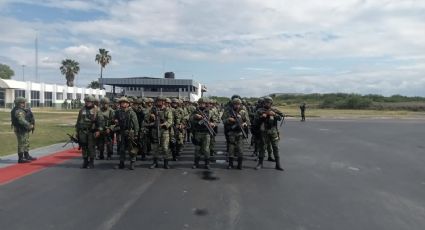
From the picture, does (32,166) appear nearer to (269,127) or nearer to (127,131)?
(127,131)

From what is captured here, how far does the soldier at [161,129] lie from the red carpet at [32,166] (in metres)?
2.93

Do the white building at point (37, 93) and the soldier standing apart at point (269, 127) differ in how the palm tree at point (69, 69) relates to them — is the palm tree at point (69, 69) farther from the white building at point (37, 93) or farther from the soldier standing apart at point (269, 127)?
the soldier standing apart at point (269, 127)

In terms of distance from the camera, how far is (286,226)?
6117 mm

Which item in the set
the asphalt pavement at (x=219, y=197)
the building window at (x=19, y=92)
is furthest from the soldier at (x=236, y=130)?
the building window at (x=19, y=92)

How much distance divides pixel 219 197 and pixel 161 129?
12.0 feet

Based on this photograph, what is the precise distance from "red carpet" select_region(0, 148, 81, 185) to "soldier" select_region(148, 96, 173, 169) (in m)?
2.93

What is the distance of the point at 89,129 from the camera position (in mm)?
11070

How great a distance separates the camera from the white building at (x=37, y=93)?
58.8 metres

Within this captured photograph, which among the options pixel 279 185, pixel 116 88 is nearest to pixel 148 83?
pixel 116 88

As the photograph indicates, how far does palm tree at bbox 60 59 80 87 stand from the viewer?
92.0m

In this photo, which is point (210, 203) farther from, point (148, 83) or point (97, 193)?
point (148, 83)

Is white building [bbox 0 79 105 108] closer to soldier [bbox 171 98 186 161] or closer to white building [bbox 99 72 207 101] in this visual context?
white building [bbox 99 72 207 101]

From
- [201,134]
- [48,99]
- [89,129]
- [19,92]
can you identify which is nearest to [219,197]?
[201,134]

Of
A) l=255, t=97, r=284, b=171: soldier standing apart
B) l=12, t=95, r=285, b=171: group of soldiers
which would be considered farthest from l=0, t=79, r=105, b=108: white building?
l=255, t=97, r=284, b=171: soldier standing apart
